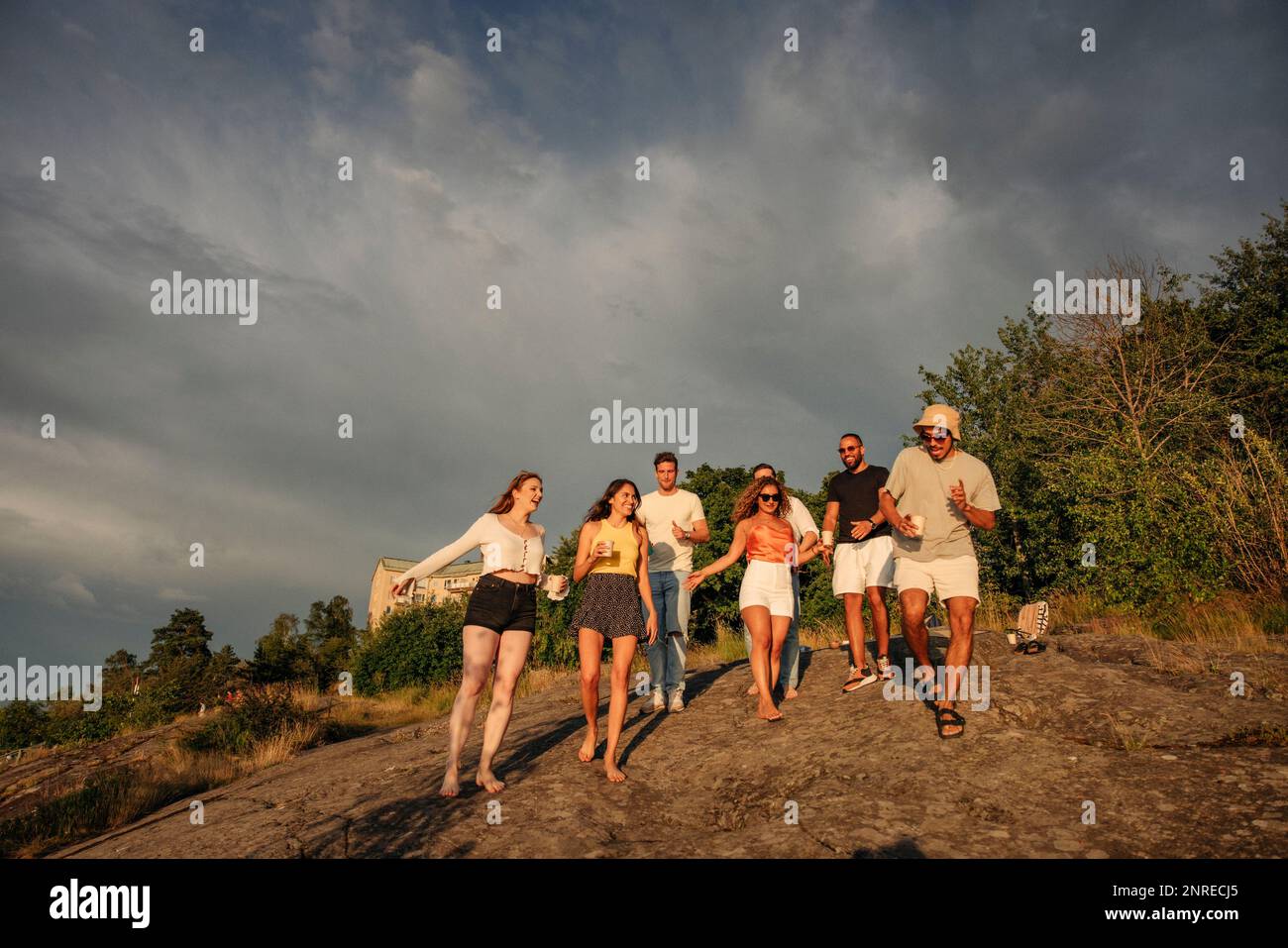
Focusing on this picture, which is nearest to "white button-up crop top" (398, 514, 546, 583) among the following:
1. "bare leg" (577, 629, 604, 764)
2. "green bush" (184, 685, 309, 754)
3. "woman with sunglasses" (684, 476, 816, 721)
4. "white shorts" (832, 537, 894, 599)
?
"bare leg" (577, 629, 604, 764)

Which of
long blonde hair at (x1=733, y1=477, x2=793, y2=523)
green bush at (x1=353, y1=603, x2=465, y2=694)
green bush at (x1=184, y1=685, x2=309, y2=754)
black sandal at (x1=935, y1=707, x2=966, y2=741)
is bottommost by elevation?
green bush at (x1=353, y1=603, x2=465, y2=694)

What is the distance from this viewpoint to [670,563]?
743 cm

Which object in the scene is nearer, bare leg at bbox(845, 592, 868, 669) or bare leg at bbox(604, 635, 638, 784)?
bare leg at bbox(604, 635, 638, 784)

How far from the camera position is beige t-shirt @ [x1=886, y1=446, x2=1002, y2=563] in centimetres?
568

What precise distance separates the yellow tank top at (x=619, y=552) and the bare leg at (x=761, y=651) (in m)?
1.20

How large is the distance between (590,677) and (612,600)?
61 centimetres

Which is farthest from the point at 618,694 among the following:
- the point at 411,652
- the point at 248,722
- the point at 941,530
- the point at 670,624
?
the point at 411,652

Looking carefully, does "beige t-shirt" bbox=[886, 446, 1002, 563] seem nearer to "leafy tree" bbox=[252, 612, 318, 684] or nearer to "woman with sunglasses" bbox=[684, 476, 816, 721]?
"woman with sunglasses" bbox=[684, 476, 816, 721]

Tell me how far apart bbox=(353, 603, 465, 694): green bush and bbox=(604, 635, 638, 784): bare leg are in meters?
23.7

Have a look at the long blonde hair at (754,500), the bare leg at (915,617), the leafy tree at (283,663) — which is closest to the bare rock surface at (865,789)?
the bare leg at (915,617)

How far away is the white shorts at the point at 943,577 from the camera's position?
18.4 feet

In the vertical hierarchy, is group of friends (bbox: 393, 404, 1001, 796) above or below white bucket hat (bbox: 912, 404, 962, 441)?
below
